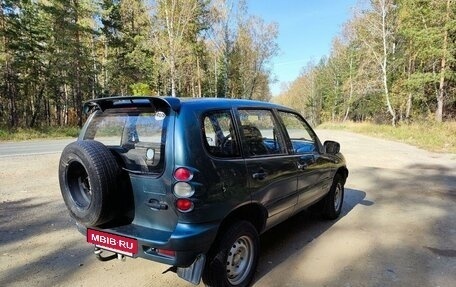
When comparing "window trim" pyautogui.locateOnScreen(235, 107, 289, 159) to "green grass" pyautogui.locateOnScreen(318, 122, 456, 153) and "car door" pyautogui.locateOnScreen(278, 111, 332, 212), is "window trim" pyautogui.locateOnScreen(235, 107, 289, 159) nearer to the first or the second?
"car door" pyautogui.locateOnScreen(278, 111, 332, 212)

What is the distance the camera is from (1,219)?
5625 mm

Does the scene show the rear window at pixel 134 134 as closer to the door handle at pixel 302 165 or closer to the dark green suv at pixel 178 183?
the dark green suv at pixel 178 183

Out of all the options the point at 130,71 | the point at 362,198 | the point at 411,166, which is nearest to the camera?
the point at 362,198

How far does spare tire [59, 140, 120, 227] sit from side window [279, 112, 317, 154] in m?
2.23

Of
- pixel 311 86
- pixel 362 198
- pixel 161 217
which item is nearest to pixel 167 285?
pixel 161 217

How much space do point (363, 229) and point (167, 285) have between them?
3.16 m

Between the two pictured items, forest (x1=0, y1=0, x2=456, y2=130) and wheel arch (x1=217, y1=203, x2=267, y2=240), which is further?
forest (x1=0, y1=0, x2=456, y2=130)

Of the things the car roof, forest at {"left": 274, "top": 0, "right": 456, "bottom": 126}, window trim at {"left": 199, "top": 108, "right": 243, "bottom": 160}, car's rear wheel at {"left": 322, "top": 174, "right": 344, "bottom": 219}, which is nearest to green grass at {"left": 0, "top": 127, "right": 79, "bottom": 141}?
the car roof

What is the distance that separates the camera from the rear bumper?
2.84 m

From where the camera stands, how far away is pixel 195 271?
2.96m

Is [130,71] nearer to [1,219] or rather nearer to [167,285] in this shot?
[1,219]

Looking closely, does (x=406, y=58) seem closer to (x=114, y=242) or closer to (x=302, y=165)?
(x=302, y=165)

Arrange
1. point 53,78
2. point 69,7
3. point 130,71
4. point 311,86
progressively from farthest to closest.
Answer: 1. point 311,86
2. point 130,71
3. point 53,78
4. point 69,7

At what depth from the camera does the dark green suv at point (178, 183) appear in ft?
9.46
